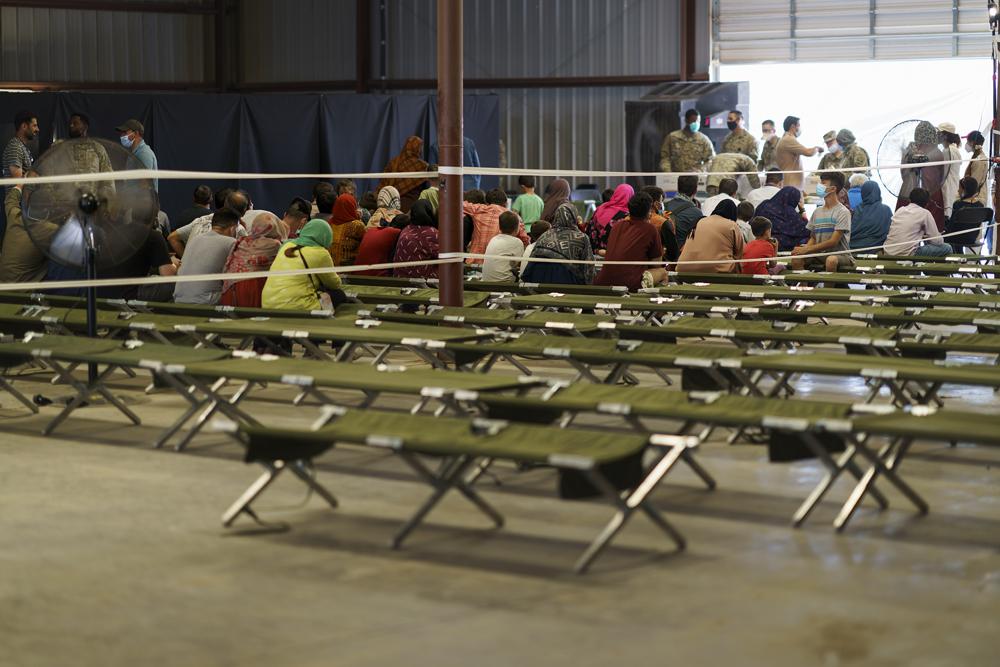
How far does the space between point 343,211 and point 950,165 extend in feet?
22.6

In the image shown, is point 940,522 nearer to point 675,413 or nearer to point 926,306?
point 675,413

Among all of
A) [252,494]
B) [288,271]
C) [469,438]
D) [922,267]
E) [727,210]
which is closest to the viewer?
[469,438]

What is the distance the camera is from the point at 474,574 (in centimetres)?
437

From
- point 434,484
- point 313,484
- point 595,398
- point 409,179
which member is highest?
point 409,179

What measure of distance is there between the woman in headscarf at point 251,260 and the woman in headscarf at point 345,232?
1.43 metres

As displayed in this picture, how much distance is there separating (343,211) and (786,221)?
410 centimetres

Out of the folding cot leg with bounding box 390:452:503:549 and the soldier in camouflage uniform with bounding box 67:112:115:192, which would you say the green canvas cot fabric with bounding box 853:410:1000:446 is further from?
the soldier in camouflage uniform with bounding box 67:112:115:192

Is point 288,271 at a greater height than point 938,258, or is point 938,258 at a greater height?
point 288,271

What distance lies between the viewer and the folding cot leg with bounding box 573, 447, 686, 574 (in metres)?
4.30

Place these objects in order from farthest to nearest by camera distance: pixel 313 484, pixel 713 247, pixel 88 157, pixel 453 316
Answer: pixel 713 247 → pixel 453 316 → pixel 88 157 → pixel 313 484

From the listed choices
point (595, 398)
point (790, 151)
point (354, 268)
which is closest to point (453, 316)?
point (354, 268)

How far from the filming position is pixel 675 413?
16.2 feet

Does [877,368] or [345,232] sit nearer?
[877,368]

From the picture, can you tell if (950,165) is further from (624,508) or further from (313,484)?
(624,508)
